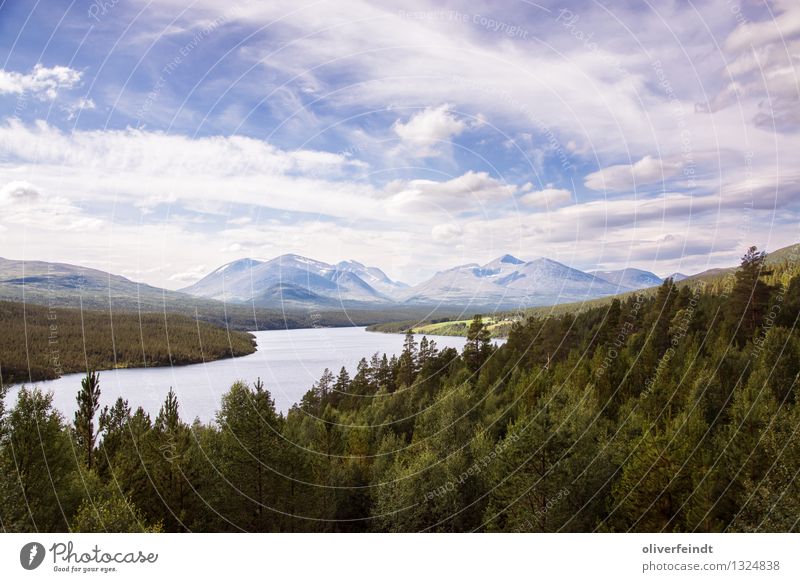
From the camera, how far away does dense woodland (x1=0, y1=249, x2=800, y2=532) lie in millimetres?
11867

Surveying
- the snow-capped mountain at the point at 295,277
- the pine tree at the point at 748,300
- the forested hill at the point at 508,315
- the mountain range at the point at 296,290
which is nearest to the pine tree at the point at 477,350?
the mountain range at the point at 296,290

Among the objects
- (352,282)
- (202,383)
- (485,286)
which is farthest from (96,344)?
(485,286)

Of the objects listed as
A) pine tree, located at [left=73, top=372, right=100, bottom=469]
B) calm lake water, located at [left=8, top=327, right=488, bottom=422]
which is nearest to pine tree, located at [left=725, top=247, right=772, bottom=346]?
calm lake water, located at [left=8, top=327, right=488, bottom=422]

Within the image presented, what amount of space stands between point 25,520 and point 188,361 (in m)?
40.2

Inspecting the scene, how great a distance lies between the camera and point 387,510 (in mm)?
18000

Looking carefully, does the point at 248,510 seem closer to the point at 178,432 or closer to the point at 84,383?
the point at 178,432

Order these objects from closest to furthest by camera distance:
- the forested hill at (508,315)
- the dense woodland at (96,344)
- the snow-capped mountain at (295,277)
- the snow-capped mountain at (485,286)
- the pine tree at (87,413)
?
1. the pine tree at (87,413)
2. the snow-capped mountain at (295,277)
3. the snow-capped mountain at (485,286)
4. the dense woodland at (96,344)
5. the forested hill at (508,315)

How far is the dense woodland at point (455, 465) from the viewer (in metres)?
11.9

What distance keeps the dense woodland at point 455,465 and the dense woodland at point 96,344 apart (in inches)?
593

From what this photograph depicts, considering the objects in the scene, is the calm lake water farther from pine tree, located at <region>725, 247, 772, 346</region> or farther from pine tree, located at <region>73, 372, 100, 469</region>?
pine tree, located at <region>725, 247, 772, 346</region>

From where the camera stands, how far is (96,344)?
2243 inches

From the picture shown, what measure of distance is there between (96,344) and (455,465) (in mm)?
51521

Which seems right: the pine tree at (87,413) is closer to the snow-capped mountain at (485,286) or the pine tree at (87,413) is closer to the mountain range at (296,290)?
the mountain range at (296,290)
